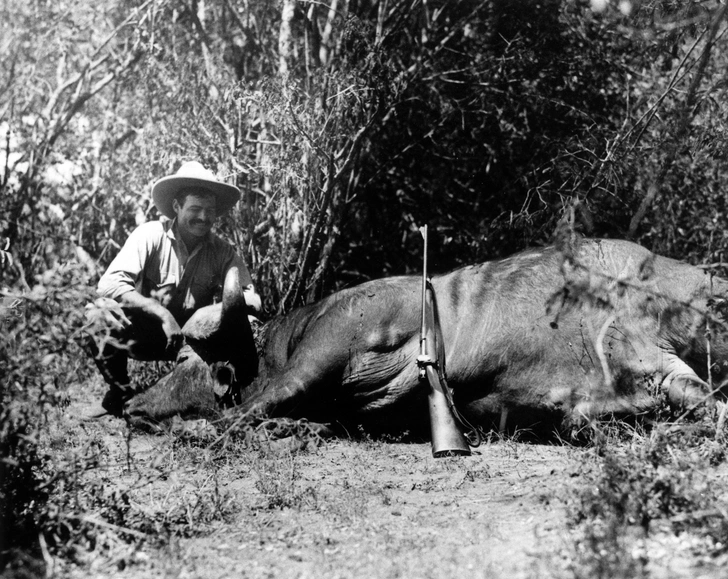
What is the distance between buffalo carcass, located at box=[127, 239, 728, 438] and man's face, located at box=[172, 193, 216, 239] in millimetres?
991

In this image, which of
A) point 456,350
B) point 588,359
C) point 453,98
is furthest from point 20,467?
point 453,98

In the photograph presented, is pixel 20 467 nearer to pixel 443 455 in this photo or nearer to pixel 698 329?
pixel 443 455

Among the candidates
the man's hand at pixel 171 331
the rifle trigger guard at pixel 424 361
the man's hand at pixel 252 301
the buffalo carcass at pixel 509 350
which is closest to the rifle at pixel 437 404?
the rifle trigger guard at pixel 424 361

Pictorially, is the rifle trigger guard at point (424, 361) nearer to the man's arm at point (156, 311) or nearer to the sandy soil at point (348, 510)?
the sandy soil at point (348, 510)

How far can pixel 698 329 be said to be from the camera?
5.03m

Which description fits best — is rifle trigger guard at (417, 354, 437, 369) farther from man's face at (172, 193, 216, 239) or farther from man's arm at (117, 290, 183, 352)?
man's face at (172, 193, 216, 239)

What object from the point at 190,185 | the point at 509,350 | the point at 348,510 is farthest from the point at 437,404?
the point at 190,185

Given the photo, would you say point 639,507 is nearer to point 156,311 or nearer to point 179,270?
point 156,311

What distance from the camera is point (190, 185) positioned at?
6.52m

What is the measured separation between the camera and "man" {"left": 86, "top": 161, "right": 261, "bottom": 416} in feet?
19.8

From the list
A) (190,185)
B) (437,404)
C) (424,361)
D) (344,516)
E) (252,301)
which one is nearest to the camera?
(344,516)

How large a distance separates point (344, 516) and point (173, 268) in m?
3.09

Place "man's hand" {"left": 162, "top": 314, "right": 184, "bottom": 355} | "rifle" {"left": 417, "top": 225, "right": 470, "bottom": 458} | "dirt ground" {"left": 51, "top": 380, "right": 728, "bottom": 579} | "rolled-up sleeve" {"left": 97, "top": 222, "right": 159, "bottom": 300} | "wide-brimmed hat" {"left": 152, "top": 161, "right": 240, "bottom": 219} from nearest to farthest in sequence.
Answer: "dirt ground" {"left": 51, "top": 380, "right": 728, "bottom": 579} < "rifle" {"left": 417, "top": 225, "right": 470, "bottom": 458} < "man's hand" {"left": 162, "top": 314, "right": 184, "bottom": 355} < "rolled-up sleeve" {"left": 97, "top": 222, "right": 159, "bottom": 300} < "wide-brimmed hat" {"left": 152, "top": 161, "right": 240, "bottom": 219}

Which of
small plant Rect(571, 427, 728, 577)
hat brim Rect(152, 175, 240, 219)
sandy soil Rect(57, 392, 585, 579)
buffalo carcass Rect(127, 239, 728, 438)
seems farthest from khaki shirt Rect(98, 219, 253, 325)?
small plant Rect(571, 427, 728, 577)
